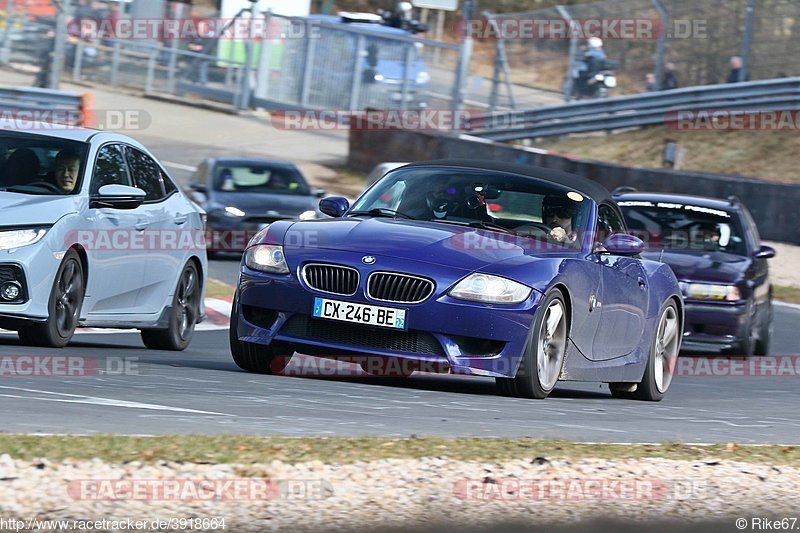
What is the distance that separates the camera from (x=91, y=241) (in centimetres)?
1036

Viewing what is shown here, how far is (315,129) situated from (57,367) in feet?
102

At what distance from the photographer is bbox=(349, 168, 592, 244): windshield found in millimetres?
9680

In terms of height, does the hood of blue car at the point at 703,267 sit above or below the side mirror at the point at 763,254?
below

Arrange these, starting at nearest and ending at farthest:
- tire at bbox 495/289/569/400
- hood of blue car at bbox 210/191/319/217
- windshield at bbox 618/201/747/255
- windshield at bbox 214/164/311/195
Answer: tire at bbox 495/289/569/400 < windshield at bbox 618/201/747/255 < hood of blue car at bbox 210/191/319/217 < windshield at bbox 214/164/311/195

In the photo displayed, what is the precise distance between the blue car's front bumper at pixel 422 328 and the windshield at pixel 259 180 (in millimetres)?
15168

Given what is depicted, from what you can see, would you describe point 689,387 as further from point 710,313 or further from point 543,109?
point 543,109

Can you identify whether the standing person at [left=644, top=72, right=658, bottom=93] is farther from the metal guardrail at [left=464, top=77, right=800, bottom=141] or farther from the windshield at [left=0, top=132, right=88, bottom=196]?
the windshield at [left=0, top=132, right=88, bottom=196]

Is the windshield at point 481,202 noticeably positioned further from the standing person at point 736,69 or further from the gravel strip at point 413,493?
the standing person at point 736,69

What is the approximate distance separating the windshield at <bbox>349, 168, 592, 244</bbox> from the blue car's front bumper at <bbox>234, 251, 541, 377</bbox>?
37.9 inches

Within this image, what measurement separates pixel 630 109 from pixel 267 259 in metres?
23.6

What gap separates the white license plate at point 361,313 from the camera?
8.70m

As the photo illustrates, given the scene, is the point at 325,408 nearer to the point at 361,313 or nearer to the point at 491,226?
the point at 361,313

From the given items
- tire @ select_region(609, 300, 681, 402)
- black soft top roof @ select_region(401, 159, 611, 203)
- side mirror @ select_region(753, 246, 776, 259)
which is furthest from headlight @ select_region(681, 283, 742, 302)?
black soft top roof @ select_region(401, 159, 611, 203)

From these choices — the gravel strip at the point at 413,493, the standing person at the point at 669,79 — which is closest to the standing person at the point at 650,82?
the standing person at the point at 669,79
